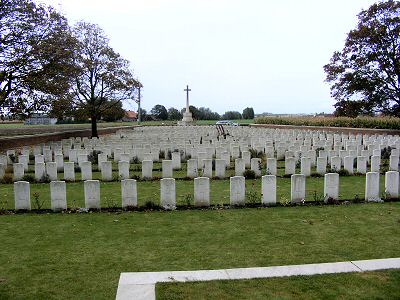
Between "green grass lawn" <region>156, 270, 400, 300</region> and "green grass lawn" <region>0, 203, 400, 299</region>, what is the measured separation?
0.16 feet

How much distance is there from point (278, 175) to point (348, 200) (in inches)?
140

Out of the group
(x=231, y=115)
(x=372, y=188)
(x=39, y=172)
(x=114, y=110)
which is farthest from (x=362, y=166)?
(x=231, y=115)

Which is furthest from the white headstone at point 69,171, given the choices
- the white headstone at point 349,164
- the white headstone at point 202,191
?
the white headstone at point 349,164

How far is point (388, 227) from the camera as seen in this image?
20.7 feet

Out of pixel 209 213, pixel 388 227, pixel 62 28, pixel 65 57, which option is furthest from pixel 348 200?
pixel 62 28

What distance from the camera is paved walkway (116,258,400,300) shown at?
13.9ft

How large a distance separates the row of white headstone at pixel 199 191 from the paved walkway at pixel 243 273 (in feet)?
10.5

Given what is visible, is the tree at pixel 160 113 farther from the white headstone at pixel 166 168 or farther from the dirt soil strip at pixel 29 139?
the white headstone at pixel 166 168

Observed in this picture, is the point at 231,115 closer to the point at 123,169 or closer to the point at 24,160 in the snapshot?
the point at 24,160

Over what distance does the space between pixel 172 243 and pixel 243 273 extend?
1.53 meters

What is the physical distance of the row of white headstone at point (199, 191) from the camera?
7520 mm

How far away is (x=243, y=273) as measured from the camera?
446 cm

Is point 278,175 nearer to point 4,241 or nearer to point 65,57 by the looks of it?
point 4,241

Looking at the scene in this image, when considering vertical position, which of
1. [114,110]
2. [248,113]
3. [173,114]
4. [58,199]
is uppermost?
[248,113]
